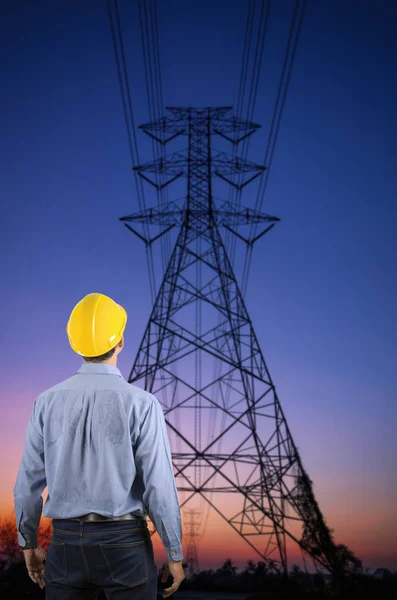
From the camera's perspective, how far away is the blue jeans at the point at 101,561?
332 cm

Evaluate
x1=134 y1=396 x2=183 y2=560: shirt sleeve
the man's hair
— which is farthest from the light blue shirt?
the man's hair

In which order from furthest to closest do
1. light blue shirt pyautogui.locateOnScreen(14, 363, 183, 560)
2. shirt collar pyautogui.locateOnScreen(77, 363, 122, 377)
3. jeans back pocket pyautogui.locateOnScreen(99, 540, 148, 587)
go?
shirt collar pyautogui.locateOnScreen(77, 363, 122, 377) → light blue shirt pyautogui.locateOnScreen(14, 363, 183, 560) → jeans back pocket pyautogui.locateOnScreen(99, 540, 148, 587)

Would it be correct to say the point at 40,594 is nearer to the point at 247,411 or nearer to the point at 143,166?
the point at 247,411

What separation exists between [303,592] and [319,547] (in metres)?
1.68

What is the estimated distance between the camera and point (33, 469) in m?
3.73

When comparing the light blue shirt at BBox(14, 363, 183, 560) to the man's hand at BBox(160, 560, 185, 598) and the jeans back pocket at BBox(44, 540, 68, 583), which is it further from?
the jeans back pocket at BBox(44, 540, 68, 583)

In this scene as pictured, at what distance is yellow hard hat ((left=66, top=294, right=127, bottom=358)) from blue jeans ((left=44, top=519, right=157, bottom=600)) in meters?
0.95

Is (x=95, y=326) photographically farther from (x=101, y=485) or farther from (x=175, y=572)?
(x=175, y=572)

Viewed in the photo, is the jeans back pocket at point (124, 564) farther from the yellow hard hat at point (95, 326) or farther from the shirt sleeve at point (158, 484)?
the yellow hard hat at point (95, 326)

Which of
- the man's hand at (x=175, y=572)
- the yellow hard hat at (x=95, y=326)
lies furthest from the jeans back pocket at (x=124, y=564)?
the yellow hard hat at (x=95, y=326)

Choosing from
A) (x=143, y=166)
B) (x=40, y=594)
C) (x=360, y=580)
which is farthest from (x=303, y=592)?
(x=143, y=166)

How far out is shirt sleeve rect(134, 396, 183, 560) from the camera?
3.45m

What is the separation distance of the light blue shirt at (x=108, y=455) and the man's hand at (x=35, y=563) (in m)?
0.39

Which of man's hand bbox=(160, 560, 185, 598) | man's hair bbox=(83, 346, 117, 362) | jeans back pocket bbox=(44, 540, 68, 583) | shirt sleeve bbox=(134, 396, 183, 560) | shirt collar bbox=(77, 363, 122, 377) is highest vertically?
man's hair bbox=(83, 346, 117, 362)
